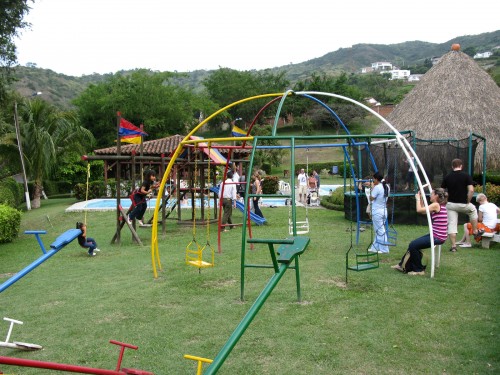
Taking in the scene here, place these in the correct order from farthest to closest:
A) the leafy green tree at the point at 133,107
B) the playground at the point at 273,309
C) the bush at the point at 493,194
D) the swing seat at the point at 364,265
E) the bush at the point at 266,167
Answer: the leafy green tree at the point at 133,107, the bush at the point at 266,167, the bush at the point at 493,194, the swing seat at the point at 364,265, the playground at the point at 273,309

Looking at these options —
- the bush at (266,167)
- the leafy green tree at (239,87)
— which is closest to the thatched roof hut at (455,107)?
the bush at (266,167)

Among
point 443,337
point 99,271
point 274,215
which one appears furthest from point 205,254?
point 274,215

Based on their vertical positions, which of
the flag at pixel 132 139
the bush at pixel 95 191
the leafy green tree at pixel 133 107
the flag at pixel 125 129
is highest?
the leafy green tree at pixel 133 107

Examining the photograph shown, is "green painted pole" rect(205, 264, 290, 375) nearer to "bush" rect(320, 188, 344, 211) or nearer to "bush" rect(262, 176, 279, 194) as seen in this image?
"bush" rect(320, 188, 344, 211)

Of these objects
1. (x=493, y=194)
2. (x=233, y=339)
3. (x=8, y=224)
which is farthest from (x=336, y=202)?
(x=233, y=339)

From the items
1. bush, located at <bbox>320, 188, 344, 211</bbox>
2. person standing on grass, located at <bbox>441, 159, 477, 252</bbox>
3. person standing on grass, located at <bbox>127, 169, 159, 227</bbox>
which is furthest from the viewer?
bush, located at <bbox>320, 188, 344, 211</bbox>

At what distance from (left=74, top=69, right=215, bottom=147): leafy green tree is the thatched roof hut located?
27.6 metres

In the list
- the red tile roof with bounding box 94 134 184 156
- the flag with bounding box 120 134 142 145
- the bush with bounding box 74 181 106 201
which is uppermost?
the flag with bounding box 120 134 142 145

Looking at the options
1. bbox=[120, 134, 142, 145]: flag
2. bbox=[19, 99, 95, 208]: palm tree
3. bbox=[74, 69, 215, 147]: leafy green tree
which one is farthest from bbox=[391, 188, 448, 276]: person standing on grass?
bbox=[74, 69, 215, 147]: leafy green tree

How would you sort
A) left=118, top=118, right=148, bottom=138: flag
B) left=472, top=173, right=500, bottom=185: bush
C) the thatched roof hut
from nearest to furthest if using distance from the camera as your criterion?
1. left=118, top=118, right=148, bottom=138: flag
2. left=472, top=173, right=500, bottom=185: bush
3. the thatched roof hut

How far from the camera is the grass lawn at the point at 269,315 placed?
5.26 m

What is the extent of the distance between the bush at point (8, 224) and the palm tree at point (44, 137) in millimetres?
14526

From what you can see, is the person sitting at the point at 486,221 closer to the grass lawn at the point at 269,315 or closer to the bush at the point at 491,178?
the grass lawn at the point at 269,315

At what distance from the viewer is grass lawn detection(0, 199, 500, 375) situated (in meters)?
5.26
